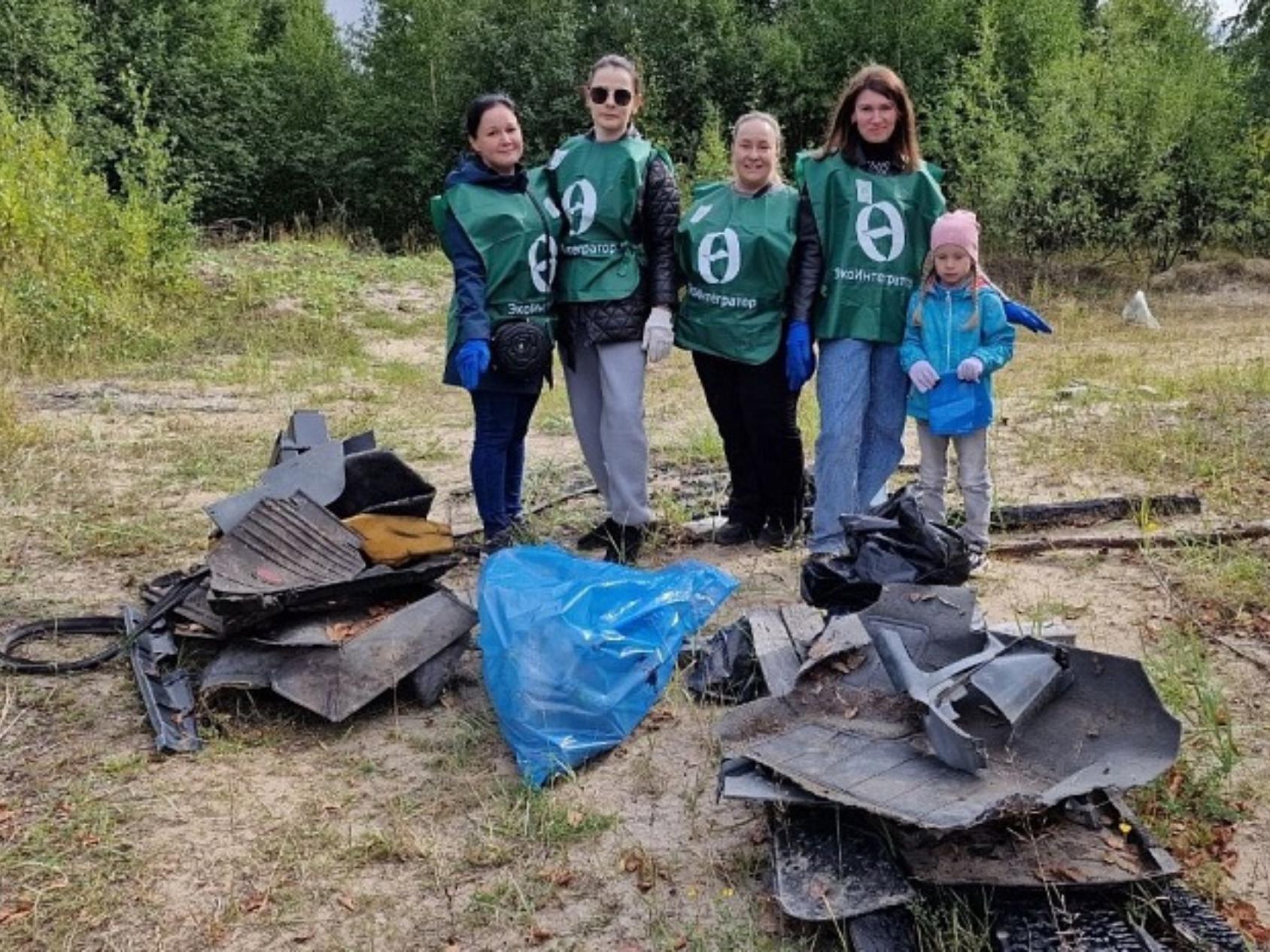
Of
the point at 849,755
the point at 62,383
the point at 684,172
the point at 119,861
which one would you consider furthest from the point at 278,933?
the point at 684,172

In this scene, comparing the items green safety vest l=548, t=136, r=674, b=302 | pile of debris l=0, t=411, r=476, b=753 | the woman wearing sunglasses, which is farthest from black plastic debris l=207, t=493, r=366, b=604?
green safety vest l=548, t=136, r=674, b=302

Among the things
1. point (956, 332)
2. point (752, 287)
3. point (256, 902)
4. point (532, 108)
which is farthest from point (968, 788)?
point (532, 108)

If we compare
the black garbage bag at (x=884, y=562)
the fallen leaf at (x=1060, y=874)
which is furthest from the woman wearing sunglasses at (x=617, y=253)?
the fallen leaf at (x=1060, y=874)

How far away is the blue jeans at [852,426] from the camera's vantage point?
14.1 feet

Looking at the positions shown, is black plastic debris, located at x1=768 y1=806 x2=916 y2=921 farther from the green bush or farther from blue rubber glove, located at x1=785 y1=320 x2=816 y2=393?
the green bush

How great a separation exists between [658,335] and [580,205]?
0.59 m

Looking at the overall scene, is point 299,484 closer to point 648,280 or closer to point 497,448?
point 497,448

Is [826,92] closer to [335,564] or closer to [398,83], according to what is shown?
[398,83]

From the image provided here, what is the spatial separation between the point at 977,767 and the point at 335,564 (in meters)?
2.27

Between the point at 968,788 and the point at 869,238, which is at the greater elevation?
the point at 869,238

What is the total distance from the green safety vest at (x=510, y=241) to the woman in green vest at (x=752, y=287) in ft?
1.82

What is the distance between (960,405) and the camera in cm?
414

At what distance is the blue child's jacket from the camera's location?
407 cm

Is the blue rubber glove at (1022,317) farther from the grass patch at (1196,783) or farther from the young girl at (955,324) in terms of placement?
the grass patch at (1196,783)
